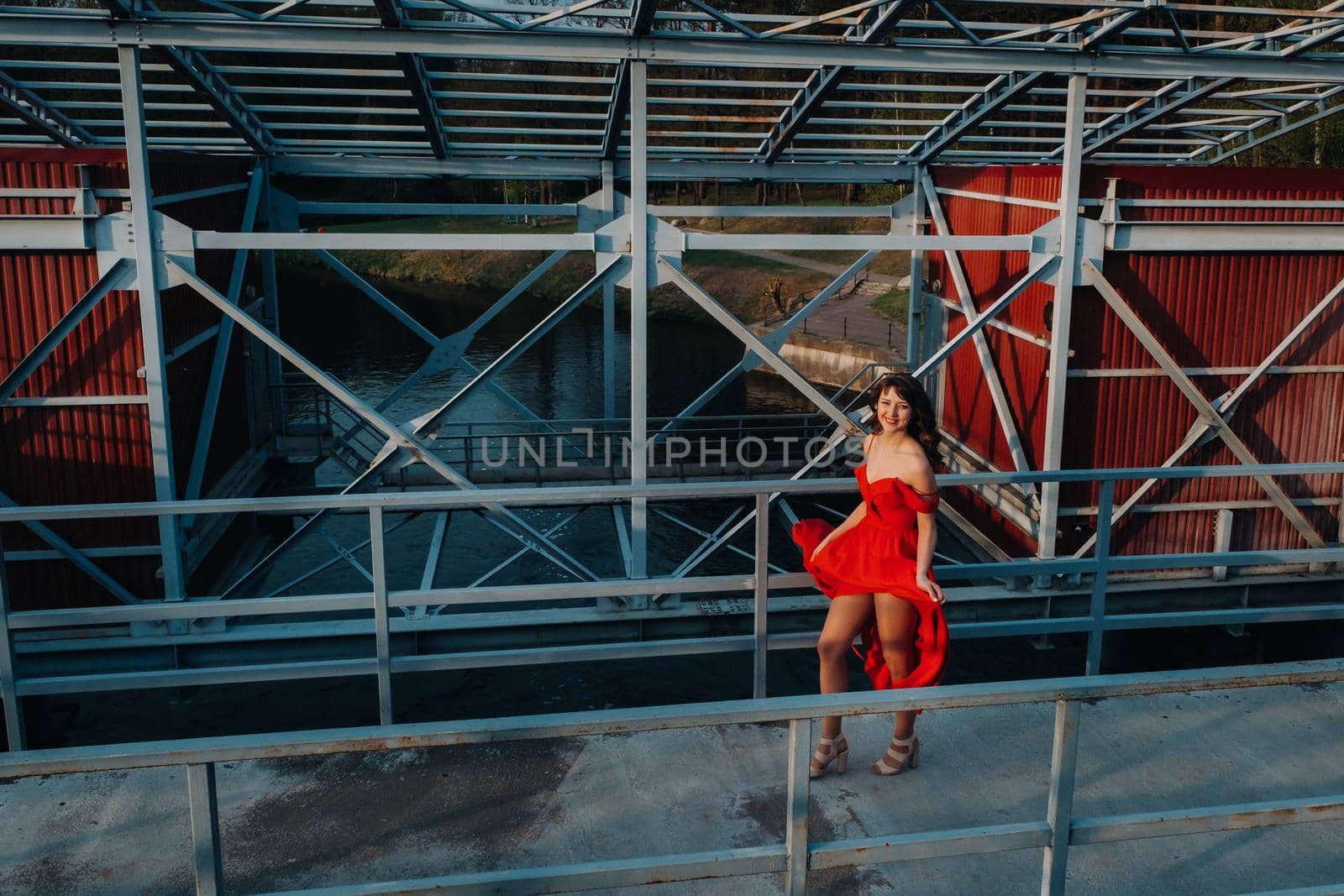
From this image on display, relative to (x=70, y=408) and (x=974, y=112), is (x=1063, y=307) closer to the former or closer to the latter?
(x=974, y=112)

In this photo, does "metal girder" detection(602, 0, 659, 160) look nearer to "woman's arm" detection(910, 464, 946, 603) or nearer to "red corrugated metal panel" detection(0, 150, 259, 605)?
"red corrugated metal panel" detection(0, 150, 259, 605)

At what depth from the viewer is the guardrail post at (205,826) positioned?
3316mm

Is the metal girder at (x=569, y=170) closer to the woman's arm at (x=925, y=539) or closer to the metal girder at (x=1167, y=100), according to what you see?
the metal girder at (x=1167, y=100)

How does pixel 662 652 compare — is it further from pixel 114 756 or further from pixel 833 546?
pixel 114 756

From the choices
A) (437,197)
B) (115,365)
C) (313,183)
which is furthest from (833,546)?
(313,183)

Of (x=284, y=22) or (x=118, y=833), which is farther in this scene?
(x=284, y=22)

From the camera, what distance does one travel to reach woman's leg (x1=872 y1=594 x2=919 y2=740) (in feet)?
18.1

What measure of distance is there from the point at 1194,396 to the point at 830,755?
6.17 m

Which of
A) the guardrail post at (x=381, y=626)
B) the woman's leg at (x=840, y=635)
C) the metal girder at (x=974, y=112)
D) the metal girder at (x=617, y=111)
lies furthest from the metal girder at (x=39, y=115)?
the woman's leg at (x=840, y=635)

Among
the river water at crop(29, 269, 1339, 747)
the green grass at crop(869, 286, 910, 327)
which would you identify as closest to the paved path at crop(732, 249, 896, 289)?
the green grass at crop(869, 286, 910, 327)

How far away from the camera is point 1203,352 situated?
35.0ft

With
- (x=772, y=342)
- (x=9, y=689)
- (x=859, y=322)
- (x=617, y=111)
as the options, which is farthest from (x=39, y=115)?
(x=859, y=322)

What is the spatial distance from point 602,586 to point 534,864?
2626 millimetres

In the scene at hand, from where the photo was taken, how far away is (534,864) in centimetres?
488
